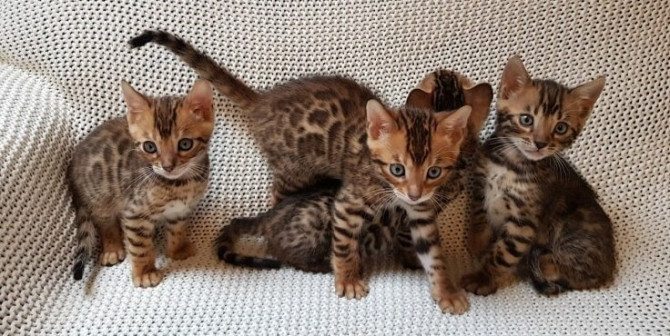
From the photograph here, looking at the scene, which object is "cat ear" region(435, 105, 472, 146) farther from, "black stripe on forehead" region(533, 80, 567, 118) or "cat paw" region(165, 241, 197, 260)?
"cat paw" region(165, 241, 197, 260)

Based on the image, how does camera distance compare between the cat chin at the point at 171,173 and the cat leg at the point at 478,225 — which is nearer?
the cat chin at the point at 171,173

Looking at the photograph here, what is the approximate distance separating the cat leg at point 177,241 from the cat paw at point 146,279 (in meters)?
0.12

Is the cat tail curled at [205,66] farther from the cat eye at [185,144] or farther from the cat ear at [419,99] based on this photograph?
the cat ear at [419,99]

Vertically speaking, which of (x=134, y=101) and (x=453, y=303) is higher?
(x=134, y=101)

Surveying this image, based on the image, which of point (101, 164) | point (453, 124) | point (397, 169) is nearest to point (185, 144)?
point (101, 164)

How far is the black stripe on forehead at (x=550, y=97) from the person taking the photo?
1421 millimetres

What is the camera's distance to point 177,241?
1.57 meters

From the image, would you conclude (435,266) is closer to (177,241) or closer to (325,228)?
(325,228)

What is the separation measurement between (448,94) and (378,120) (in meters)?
0.28

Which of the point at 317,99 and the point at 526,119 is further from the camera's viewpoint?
the point at 317,99

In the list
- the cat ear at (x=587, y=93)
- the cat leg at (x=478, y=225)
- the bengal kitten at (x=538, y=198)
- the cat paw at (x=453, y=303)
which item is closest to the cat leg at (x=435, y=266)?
the cat paw at (x=453, y=303)

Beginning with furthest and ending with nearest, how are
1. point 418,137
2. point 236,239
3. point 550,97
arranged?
point 236,239
point 550,97
point 418,137

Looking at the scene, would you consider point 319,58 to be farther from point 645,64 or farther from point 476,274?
point 645,64

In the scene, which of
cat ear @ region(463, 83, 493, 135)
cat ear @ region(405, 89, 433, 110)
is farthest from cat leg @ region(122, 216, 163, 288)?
cat ear @ region(463, 83, 493, 135)
